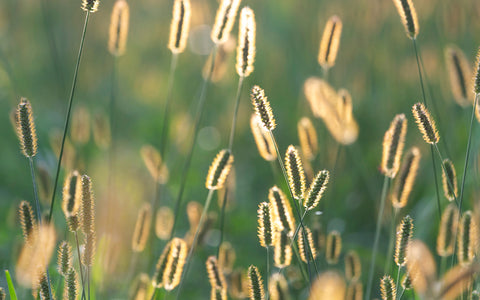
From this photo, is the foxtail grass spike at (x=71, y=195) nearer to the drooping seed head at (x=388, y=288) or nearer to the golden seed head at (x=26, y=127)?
the golden seed head at (x=26, y=127)

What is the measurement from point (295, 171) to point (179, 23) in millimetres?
592

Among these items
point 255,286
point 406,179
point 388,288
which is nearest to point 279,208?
point 255,286

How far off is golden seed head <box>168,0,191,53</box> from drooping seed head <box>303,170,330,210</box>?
61 cm

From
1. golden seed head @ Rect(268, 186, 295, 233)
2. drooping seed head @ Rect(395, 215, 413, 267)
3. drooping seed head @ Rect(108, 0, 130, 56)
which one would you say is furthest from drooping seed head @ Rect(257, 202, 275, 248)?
drooping seed head @ Rect(108, 0, 130, 56)

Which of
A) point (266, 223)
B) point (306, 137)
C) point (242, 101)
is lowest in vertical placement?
point (266, 223)

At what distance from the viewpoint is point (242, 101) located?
3148mm

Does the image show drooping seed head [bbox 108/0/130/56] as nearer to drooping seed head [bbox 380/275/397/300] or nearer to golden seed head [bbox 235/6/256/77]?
golden seed head [bbox 235/6/256/77]

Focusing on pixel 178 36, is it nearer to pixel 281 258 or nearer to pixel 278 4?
pixel 281 258

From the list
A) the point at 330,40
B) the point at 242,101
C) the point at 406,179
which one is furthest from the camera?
the point at 242,101

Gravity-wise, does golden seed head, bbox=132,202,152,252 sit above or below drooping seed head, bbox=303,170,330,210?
above

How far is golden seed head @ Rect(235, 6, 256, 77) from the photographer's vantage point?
1.19m

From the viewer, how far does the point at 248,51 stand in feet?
4.00

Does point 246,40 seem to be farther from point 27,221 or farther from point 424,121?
point 27,221

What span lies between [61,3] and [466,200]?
11.2 ft
